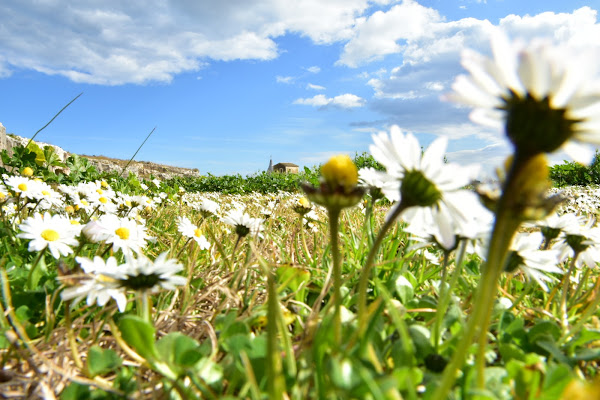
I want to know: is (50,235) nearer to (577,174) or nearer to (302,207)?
(302,207)

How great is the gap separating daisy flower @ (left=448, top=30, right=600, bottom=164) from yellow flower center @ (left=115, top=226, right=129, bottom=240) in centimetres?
166

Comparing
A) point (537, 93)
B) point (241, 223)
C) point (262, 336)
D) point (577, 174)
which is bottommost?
point (262, 336)

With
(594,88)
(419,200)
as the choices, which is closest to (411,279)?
(419,200)

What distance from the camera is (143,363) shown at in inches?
42.8

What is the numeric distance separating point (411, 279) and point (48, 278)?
Answer: 1531 millimetres

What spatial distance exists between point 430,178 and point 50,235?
1685mm

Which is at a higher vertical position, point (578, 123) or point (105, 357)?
point (578, 123)

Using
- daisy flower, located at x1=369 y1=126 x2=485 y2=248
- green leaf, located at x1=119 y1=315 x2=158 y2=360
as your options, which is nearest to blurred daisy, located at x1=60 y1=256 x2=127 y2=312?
green leaf, located at x1=119 y1=315 x2=158 y2=360

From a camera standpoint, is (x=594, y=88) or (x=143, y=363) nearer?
(x=594, y=88)

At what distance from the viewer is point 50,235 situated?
72.1 inches

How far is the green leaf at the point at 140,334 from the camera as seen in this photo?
99 centimetres

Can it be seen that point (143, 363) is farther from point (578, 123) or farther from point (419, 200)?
point (578, 123)

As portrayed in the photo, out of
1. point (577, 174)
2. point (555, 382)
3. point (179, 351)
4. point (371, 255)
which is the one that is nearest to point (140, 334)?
point (179, 351)

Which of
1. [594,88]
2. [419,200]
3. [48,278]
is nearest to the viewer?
[594,88]
